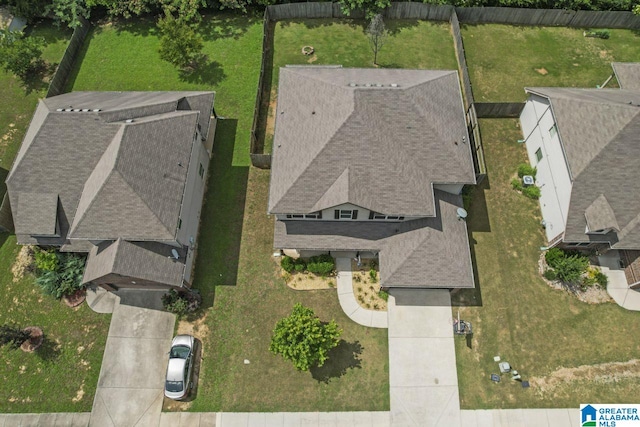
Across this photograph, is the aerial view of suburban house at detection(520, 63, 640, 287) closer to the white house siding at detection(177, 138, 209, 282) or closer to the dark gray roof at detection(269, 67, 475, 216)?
the dark gray roof at detection(269, 67, 475, 216)

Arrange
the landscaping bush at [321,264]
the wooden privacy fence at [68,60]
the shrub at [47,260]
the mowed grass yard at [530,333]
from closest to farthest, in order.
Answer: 1. the mowed grass yard at [530,333]
2. the shrub at [47,260]
3. the landscaping bush at [321,264]
4. the wooden privacy fence at [68,60]

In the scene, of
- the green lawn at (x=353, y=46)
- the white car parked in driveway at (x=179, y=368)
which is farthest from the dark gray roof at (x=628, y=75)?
the white car parked in driveway at (x=179, y=368)

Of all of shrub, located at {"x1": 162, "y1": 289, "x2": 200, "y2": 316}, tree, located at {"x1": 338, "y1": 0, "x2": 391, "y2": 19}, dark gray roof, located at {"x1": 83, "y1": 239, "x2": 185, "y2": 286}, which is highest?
tree, located at {"x1": 338, "y1": 0, "x2": 391, "y2": 19}

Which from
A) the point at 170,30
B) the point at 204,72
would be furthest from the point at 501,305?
the point at 170,30

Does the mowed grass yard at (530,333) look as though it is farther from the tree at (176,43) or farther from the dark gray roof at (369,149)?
the tree at (176,43)

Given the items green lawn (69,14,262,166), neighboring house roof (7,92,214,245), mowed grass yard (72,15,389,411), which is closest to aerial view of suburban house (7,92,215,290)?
neighboring house roof (7,92,214,245)

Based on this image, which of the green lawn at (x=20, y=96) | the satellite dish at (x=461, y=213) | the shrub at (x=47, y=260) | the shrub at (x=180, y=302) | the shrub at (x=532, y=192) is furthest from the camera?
the green lawn at (x=20, y=96)
